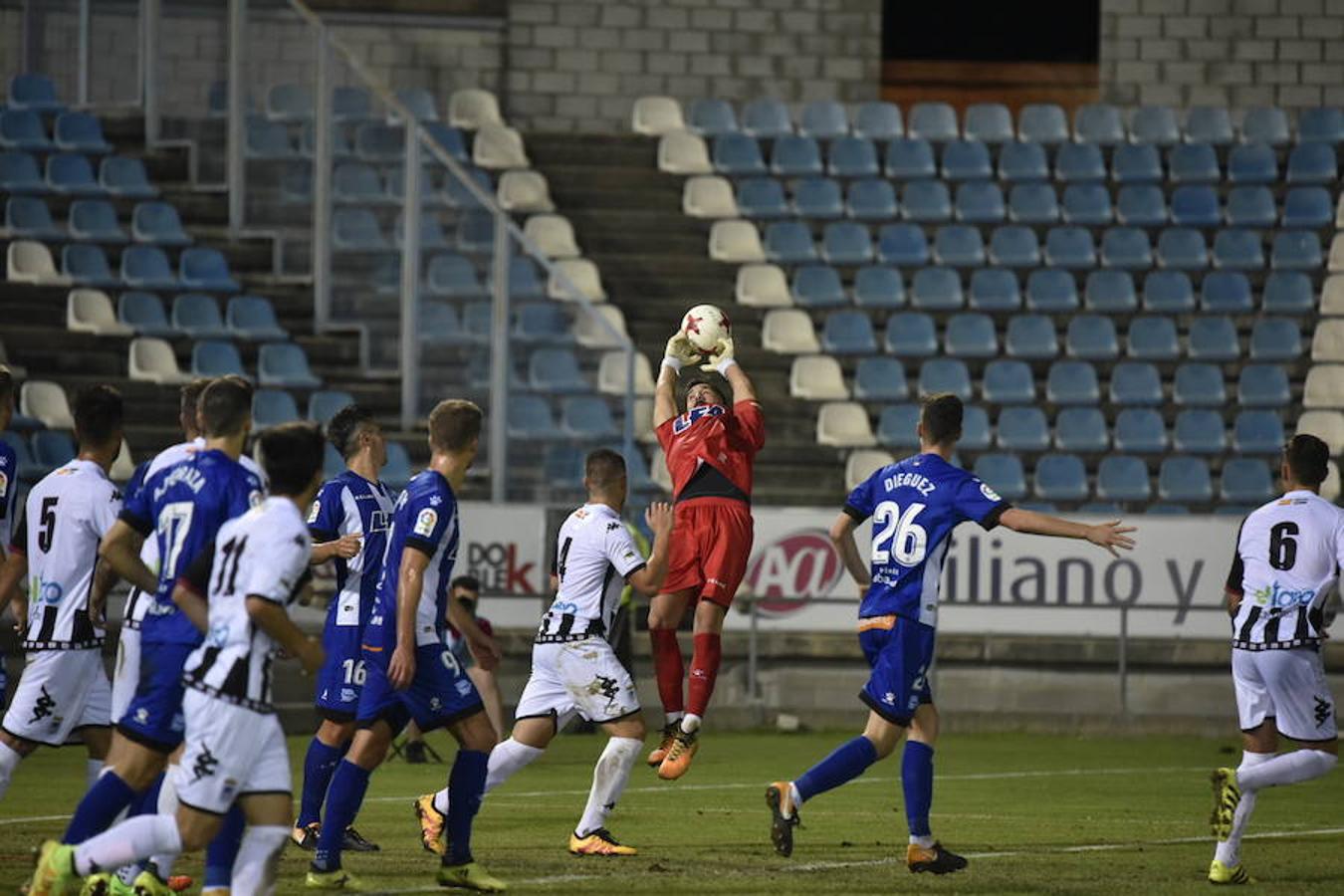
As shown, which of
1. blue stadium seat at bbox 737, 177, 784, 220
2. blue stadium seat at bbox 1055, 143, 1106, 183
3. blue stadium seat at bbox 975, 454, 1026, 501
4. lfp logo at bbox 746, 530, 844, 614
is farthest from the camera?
blue stadium seat at bbox 1055, 143, 1106, 183

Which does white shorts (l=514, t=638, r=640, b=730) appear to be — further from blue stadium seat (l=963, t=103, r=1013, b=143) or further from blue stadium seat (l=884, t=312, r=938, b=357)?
blue stadium seat (l=963, t=103, r=1013, b=143)

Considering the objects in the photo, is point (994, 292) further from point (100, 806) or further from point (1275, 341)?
point (100, 806)

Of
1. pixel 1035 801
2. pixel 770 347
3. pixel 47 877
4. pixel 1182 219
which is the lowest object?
pixel 1035 801

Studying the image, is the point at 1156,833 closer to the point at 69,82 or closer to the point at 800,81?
the point at 69,82

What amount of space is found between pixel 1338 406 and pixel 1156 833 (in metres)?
12.5

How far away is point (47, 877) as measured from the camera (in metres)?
7.39

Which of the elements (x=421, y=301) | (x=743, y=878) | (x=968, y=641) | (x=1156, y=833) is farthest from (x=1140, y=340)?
(x=743, y=878)

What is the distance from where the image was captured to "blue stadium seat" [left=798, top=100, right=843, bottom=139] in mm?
Result: 26922

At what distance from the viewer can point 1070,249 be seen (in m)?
24.9

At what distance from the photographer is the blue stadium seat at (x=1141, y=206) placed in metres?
25.4

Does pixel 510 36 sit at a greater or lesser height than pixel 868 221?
greater

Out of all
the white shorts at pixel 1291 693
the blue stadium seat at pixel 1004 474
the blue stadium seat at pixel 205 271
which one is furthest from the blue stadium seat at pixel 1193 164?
the white shorts at pixel 1291 693

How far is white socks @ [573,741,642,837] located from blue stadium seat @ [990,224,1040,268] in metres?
15.2

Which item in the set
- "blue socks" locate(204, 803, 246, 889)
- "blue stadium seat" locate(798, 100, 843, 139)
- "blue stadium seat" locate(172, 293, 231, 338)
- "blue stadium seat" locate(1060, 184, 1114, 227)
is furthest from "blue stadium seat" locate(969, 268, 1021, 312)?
"blue socks" locate(204, 803, 246, 889)
